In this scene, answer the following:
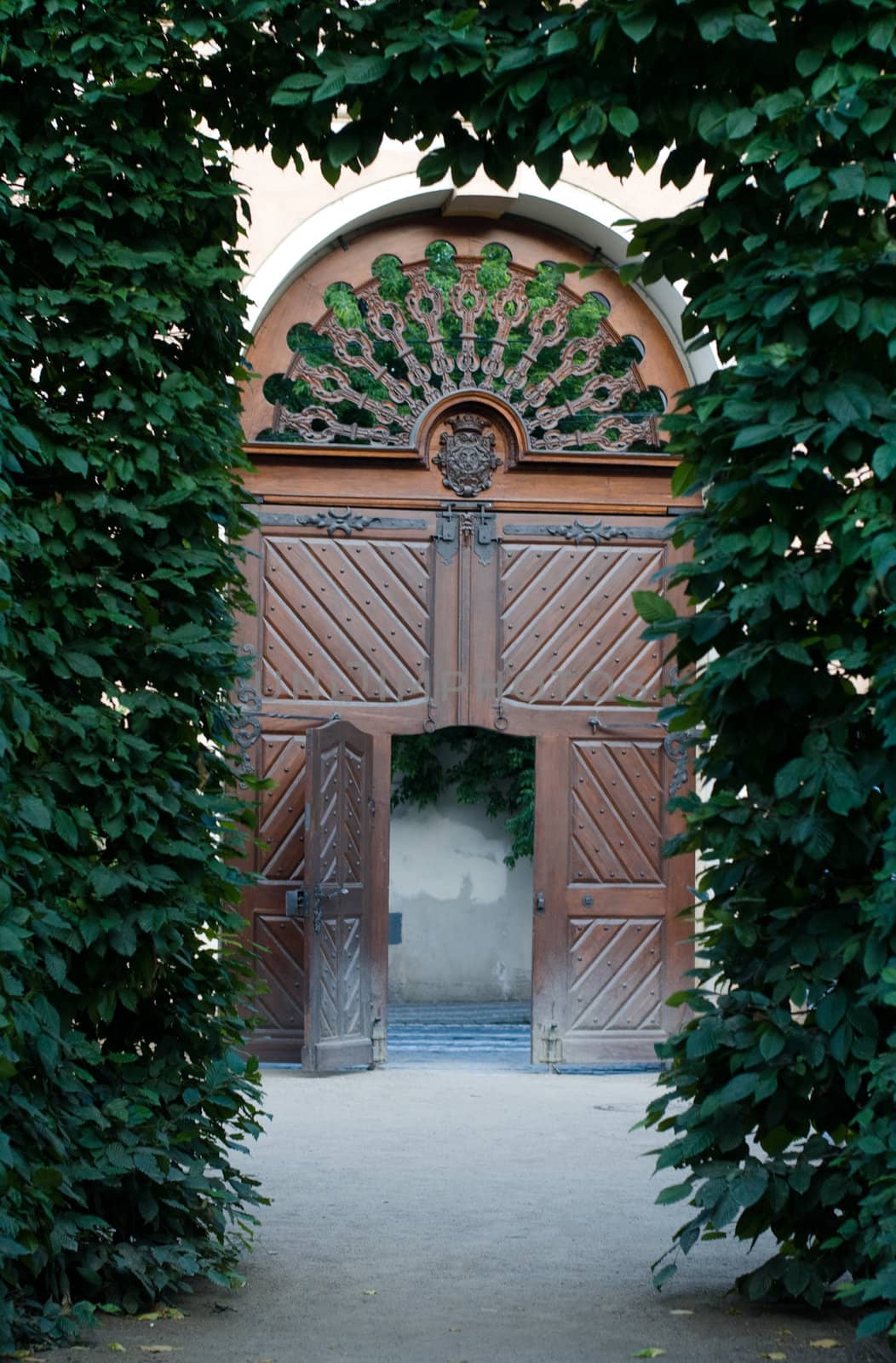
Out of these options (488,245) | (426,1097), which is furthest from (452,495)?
(426,1097)

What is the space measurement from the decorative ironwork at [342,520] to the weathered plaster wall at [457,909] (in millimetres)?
8043

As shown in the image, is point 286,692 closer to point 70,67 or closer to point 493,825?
point 70,67

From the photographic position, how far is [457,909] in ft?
64.0

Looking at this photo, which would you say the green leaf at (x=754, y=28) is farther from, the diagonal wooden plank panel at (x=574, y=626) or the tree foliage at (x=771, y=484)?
the diagonal wooden plank panel at (x=574, y=626)

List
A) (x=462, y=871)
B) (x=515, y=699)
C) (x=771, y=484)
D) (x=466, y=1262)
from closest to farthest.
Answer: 1. (x=771, y=484)
2. (x=466, y=1262)
3. (x=515, y=699)
4. (x=462, y=871)

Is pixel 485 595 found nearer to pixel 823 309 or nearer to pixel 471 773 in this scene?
pixel 823 309

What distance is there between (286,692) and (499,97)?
7.03m

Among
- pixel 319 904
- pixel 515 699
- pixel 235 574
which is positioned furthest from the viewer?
pixel 515 699

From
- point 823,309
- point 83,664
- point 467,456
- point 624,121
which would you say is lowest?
point 83,664

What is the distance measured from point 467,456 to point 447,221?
154 centimetres

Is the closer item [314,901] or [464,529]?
[314,901]

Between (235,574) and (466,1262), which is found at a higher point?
(235,574)

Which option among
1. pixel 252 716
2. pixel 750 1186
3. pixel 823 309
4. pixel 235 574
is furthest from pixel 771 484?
pixel 252 716

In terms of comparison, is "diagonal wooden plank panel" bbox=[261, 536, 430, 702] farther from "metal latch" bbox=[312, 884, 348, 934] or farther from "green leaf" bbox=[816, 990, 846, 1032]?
"green leaf" bbox=[816, 990, 846, 1032]
